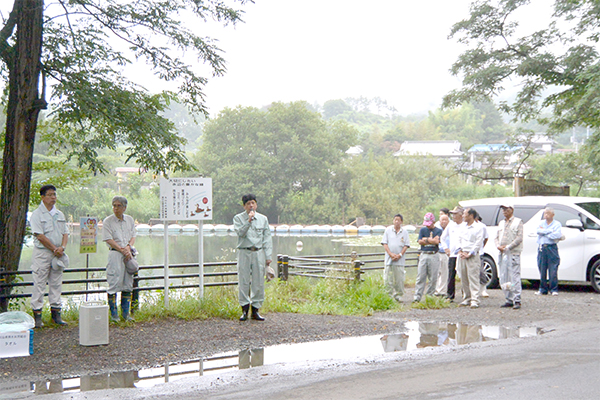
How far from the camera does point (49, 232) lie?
8234mm

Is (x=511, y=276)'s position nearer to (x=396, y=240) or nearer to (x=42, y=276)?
(x=396, y=240)

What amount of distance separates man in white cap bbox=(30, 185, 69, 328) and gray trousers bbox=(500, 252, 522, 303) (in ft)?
24.2

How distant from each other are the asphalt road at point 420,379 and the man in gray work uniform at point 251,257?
2519 millimetres

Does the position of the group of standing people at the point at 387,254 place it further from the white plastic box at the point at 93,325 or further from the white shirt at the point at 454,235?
the white plastic box at the point at 93,325

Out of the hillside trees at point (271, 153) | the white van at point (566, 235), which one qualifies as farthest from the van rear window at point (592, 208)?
the hillside trees at point (271, 153)

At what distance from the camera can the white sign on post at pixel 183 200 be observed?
9.36 metres

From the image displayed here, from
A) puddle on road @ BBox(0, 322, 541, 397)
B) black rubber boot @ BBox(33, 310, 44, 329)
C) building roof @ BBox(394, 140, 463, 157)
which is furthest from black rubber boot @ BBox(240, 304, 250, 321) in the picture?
building roof @ BBox(394, 140, 463, 157)

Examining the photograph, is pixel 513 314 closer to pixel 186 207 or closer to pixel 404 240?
pixel 404 240

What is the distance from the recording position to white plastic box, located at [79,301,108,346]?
7.27 metres

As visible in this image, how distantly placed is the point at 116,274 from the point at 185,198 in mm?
1652

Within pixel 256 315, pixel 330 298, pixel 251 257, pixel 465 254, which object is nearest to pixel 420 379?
pixel 256 315

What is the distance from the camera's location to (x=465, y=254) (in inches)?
427

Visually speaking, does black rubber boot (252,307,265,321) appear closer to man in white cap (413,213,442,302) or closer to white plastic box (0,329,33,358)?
white plastic box (0,329,33,358)

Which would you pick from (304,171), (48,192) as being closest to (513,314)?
(48,192)
